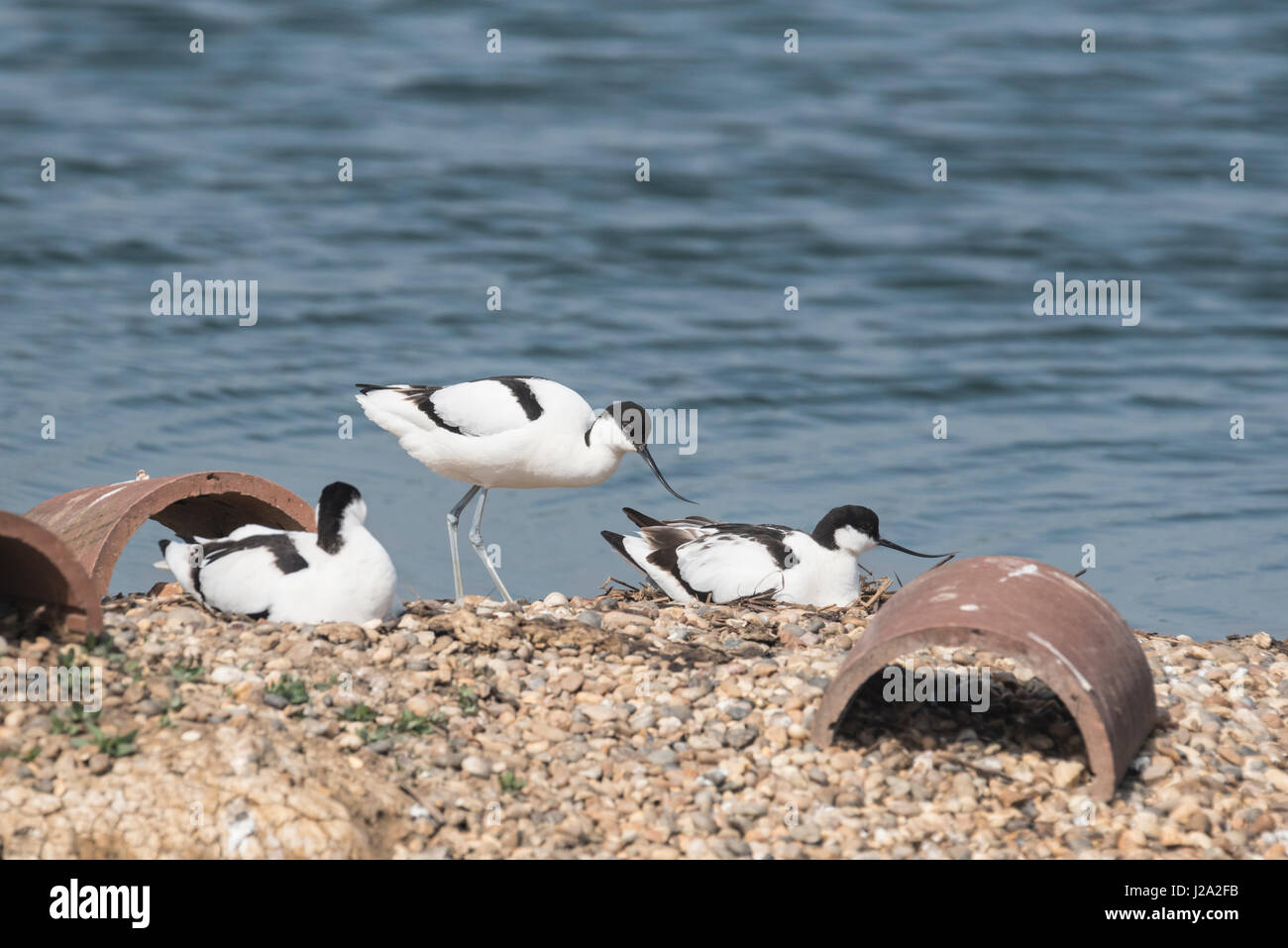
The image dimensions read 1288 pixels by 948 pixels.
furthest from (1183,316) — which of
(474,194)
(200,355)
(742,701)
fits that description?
(742,701)

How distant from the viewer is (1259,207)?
17438mm

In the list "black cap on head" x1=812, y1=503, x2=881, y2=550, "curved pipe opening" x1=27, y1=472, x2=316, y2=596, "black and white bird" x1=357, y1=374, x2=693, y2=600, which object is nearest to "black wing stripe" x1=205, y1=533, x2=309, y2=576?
"curved pipe opening" x1=27, y1=472, x2=316, y2=596

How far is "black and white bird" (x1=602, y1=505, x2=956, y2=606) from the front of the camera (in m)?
7.48

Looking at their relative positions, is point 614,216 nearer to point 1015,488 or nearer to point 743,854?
point 1015,488

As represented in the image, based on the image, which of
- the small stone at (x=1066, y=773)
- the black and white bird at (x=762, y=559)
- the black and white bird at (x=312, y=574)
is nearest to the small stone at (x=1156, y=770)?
the small stone at (x=1066, y=773)

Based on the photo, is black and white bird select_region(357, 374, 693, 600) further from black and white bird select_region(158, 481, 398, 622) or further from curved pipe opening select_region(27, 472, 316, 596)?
black and white bird select_region(158, 481, 398, 622)

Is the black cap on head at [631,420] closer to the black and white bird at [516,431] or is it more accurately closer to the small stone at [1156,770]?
the black and white bird at [516,431]

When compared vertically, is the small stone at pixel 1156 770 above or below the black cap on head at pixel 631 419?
below

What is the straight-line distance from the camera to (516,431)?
7.62m

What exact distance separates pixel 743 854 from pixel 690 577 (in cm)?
314

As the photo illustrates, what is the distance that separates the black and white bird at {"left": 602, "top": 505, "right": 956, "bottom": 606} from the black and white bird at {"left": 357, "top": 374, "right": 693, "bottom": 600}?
58 cm

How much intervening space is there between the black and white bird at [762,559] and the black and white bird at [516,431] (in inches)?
22.7

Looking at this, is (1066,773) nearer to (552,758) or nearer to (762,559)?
(552,758)

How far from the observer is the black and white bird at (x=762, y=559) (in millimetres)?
7484
